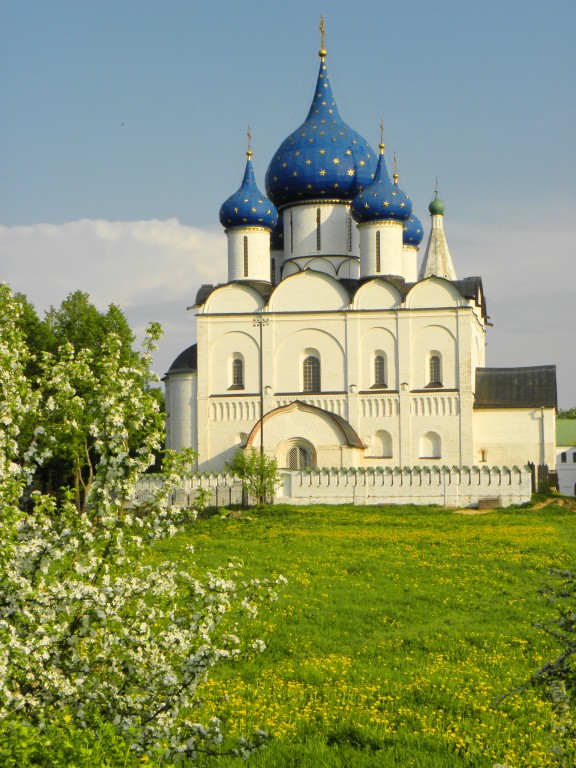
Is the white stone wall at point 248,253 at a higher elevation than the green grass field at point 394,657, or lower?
higher

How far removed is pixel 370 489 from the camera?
103 feet

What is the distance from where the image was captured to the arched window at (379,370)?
118 feet

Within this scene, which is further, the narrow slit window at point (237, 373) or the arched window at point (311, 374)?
the narrow slit window at point (237, 373)

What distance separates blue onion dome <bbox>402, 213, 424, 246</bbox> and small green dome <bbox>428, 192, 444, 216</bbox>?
15.4ft

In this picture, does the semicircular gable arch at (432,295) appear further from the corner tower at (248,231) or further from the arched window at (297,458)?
the arched window at (297,458)

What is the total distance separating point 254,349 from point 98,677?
3049 cm

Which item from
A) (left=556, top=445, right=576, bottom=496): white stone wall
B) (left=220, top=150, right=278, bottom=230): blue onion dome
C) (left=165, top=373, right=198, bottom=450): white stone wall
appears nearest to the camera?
(left=165, top=373, right=198, bottom=450): white stone wall

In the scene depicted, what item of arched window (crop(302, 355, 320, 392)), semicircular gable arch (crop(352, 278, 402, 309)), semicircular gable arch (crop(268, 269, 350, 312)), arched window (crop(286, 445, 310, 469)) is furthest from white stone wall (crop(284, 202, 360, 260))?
arched window (crop(286, 445, 310, 469))

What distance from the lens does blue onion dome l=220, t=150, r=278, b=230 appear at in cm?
3769

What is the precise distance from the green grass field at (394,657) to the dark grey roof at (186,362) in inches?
665

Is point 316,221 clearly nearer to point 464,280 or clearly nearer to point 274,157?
point 274,157

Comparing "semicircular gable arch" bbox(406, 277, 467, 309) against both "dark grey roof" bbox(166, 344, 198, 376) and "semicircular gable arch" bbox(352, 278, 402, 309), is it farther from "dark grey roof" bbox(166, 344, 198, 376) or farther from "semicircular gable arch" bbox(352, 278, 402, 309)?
"dark grey roof" bbox(166, 344, 198, 376)

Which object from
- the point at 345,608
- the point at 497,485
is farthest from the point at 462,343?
the point at 345,608

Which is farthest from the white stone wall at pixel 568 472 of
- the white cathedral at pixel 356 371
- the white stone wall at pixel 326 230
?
the white stone wall at pixel 326 230
